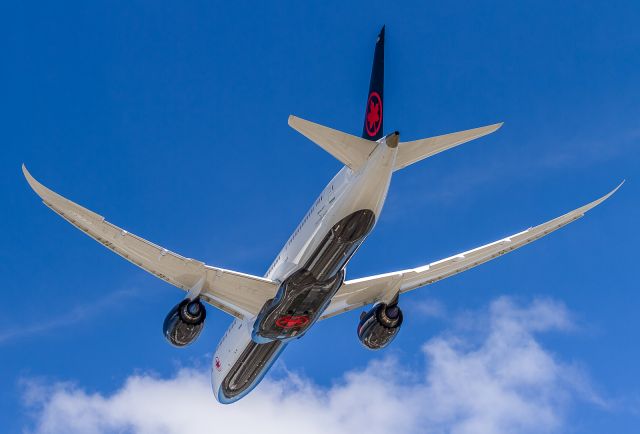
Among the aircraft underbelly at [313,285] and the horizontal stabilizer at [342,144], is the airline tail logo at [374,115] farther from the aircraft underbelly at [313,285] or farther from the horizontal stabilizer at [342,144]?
the aircraft underbelly at [313,285]

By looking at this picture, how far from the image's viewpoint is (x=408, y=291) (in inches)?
1729

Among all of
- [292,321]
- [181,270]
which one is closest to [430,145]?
[292,321]

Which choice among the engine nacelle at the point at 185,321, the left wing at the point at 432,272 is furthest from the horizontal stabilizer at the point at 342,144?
the engine nacelle at the point at 185,321

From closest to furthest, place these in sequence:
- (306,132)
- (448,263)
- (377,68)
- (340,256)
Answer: (306,132) → (340,256) → (377,68) → (448,263)

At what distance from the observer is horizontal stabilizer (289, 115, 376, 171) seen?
110ft

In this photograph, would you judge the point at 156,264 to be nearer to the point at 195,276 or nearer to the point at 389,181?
the point at 195,276

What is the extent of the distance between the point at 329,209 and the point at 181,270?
7.41 meters

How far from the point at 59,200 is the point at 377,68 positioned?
1331 cm

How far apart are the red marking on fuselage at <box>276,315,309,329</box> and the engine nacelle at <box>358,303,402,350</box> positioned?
4.20m

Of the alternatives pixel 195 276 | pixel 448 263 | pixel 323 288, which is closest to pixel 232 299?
pixel 195 276

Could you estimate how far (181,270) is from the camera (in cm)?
4006

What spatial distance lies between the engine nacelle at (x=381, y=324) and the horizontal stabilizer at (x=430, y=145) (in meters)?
9.77

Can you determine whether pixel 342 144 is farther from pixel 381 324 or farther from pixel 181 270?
pixel 381 324

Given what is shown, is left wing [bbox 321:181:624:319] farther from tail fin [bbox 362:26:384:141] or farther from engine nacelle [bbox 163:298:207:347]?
tail fin [bbox 362:26:384:141]
